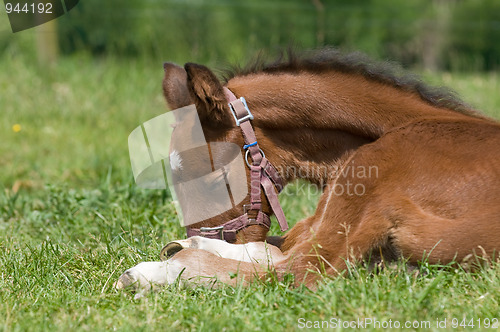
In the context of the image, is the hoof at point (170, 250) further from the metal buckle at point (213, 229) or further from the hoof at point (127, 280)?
the hoof at point (127, 280)

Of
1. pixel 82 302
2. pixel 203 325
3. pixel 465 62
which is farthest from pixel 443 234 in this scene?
pixel 465 62

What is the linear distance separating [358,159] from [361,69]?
0.73 m

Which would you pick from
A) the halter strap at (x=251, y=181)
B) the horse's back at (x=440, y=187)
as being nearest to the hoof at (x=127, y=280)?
the halter strap at (x=251, y=181)

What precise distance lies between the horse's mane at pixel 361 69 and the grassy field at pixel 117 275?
0.55 meters

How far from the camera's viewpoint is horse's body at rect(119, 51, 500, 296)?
3.07 metres

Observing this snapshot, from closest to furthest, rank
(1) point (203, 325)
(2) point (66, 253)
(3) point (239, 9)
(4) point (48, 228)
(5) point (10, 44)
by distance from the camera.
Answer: (1) point (203, 325), (2) point (66, 253), (4) point (48, 228), (5) point (10, 44), (3) point (239, 9)

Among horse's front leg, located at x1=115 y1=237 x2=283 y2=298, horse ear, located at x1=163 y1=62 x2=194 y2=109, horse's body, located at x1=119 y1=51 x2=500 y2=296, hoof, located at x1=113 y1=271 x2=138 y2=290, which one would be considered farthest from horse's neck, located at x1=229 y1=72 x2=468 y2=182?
hoof, located at x1=113 y1=271 x2=138 y2=290

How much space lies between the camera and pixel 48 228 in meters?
4.64

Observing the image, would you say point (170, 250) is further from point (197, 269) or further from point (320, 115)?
point (320, 115)

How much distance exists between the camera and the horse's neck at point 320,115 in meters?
3.57

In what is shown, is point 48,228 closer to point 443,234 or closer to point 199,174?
point 199,174

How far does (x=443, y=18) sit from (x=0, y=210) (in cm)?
1291

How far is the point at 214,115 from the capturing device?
137 inches

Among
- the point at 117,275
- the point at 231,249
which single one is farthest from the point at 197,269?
the point at 117,275
